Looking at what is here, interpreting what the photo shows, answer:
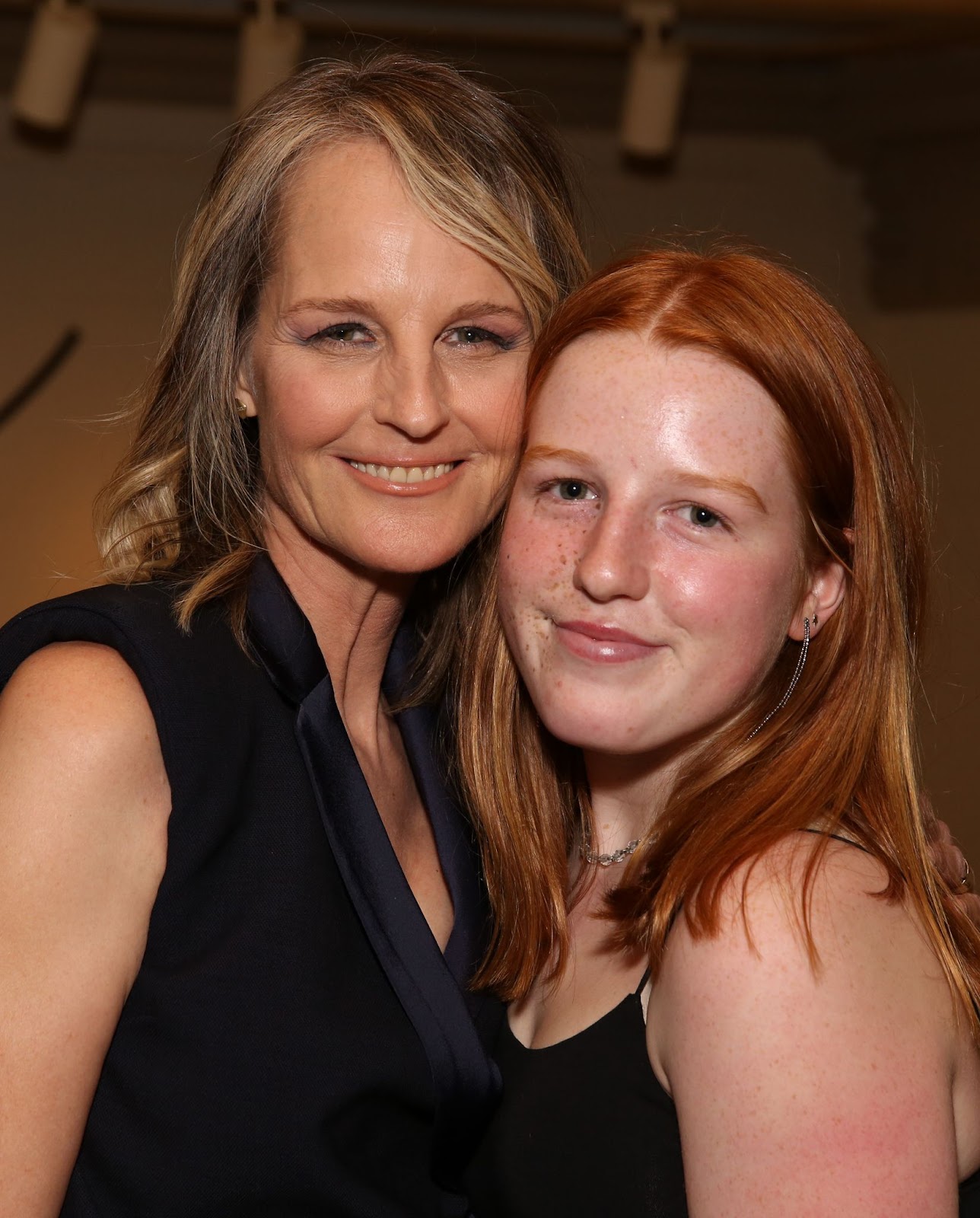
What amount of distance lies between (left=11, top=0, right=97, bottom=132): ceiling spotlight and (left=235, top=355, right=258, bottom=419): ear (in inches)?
118

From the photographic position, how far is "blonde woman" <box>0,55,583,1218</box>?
1.50 m

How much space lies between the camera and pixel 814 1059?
4.43ft

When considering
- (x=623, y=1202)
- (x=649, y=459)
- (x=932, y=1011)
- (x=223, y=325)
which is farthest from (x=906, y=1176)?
(x=223, y=325)

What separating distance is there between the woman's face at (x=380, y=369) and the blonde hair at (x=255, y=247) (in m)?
0.04

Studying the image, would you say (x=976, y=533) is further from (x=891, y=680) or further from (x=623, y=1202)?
(x=623, y=1202)

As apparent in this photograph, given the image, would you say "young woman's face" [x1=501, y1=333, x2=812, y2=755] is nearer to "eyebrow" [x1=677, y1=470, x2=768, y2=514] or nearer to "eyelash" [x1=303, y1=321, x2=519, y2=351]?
"eyebrow" [x1=677, y1=470, x2=768, y2=514]

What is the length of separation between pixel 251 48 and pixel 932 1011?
145 inches

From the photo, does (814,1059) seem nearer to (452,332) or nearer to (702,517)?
(702,517)

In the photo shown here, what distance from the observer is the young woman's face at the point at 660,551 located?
1600mm

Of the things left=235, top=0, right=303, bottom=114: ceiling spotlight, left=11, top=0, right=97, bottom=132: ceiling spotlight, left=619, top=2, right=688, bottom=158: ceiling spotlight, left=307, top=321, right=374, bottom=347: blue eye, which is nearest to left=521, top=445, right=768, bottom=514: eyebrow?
left=307, top=321, right=374, bottom=347: blue eye

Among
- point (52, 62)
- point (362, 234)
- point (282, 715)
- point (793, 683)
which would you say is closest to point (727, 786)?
point (793, 683)

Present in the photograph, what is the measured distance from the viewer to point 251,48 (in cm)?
429

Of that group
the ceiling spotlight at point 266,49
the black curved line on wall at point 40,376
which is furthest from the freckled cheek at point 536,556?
the black curved line on wall at point 40,376

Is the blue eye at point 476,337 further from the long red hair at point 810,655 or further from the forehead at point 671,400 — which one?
the forehead at point 671,400
